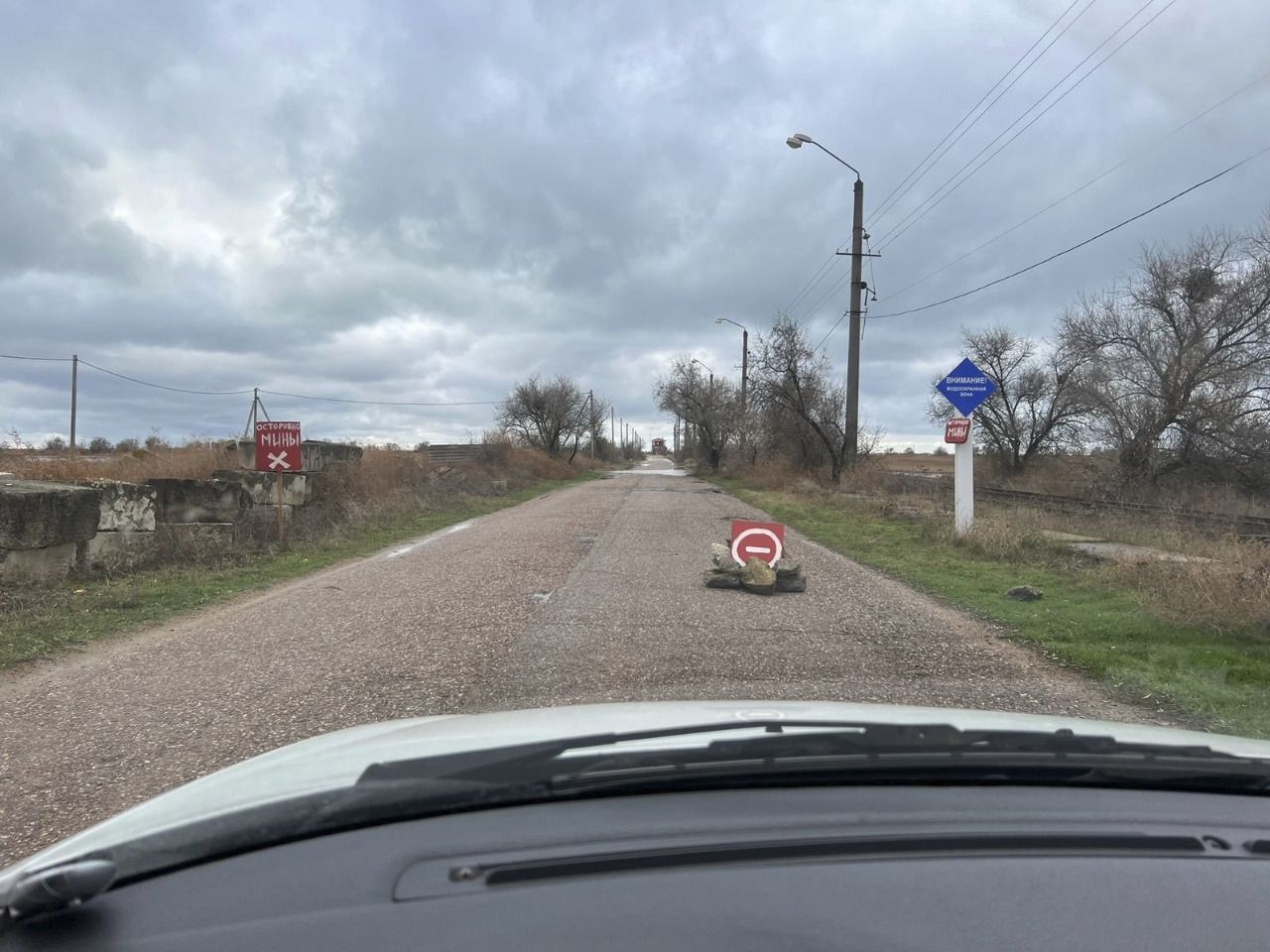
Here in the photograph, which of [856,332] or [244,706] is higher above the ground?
[856,332]

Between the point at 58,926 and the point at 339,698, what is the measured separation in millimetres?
4239

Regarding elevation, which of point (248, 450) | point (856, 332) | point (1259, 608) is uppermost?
point (856, 332)

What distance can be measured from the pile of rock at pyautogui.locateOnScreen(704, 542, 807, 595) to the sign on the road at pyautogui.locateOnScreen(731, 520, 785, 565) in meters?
0.10

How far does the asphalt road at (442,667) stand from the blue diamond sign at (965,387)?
4.48 metres

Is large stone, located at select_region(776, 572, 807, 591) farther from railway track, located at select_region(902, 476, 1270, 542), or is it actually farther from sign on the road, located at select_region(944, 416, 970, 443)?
railway track, located at select_region(902, 476, 1270, 542)

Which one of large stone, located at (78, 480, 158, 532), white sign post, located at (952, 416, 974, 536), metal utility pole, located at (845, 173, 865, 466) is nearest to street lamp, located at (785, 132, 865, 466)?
metal utility pole, located at (845, 173, 865, 466)

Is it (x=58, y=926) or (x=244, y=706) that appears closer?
(x=58, y=926)

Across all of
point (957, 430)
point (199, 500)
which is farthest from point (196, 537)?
point (957, 430)

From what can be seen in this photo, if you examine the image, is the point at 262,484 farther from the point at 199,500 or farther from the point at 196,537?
the point at 196,537

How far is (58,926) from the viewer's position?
4.79 feet

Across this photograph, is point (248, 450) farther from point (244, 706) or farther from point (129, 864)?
point (129, 864)

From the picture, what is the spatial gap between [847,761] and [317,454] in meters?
20.3

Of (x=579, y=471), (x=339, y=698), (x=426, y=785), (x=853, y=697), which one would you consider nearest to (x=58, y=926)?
(x=426, y=785)

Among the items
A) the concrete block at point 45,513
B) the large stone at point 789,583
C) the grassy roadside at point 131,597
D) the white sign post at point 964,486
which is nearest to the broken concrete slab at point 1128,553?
the white sign post at point 964,486
